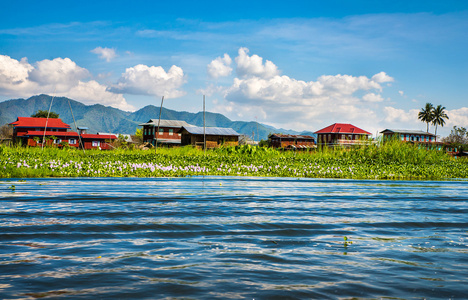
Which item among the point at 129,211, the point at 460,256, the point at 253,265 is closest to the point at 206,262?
the point at 253,265

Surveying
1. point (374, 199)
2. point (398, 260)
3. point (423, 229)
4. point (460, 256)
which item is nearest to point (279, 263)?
point (398, 260)

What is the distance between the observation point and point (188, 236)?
15.7 feet

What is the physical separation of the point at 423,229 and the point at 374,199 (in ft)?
11.1

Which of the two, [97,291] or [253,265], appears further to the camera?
[253,265]

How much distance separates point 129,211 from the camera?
6.49 m

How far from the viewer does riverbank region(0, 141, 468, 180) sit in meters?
14.0

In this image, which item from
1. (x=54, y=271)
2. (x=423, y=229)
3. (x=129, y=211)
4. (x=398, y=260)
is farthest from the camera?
(x=129, y=211)

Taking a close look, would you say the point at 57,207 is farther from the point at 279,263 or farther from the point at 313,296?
the point at 313,296

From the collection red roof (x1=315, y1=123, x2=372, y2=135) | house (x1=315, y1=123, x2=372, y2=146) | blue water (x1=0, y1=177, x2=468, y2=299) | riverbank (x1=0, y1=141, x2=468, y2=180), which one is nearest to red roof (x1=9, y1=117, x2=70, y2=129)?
house (x1=315, y1=123, x2=372, y2=146)

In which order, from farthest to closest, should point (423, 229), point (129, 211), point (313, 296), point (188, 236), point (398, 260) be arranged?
point (129, 211)
point (423, 229)
point (188, 236)
point (398, 260)
point (313, 296)

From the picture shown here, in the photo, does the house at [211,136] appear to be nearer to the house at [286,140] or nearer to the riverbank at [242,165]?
the house at [286,140]

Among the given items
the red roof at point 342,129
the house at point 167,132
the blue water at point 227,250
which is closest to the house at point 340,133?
the red roof at point 342,129

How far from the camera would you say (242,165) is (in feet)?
56.0

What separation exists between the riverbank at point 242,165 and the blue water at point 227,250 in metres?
6.89
